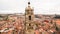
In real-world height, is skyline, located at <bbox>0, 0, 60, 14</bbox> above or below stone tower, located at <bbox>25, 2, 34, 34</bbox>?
above

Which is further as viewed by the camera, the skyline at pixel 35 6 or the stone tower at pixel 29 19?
the skyline at pixel 35 6

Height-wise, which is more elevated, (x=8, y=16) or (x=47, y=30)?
(x=8, y=16)

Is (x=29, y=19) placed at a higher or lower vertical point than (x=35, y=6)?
lower

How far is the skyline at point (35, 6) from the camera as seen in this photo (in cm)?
611

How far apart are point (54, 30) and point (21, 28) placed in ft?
3.68

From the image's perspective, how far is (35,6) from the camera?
20.2 ft

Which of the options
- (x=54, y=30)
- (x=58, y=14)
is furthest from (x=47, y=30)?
(x=58, y=14)

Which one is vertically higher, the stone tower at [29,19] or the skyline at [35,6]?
the skyline at [35,6]

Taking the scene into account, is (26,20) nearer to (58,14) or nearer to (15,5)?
(15,5)

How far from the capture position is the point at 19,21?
6043 millimetres

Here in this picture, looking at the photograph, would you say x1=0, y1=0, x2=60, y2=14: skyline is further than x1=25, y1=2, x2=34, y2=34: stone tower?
Yes

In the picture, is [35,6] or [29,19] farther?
[35,6]

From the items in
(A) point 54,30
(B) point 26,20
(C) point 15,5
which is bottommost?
(A) point 54,30

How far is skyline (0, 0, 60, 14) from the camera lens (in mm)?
6113
